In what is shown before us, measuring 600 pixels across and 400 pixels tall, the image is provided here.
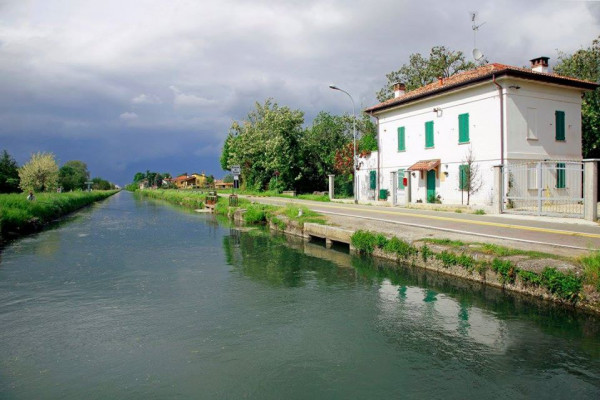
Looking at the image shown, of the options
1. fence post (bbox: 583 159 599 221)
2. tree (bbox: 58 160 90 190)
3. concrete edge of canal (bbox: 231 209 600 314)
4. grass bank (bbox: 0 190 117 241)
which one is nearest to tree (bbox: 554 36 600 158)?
fence post (bbox: 583 159 599 221)

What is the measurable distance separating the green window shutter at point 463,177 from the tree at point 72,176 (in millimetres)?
61856

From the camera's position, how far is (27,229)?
22812mm

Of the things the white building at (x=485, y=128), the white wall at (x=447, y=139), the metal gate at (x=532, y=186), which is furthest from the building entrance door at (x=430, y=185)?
the metal gate at (x=532, y=186)

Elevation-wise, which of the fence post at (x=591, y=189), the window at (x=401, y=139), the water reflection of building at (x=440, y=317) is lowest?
the water reflection of building at (x=440, y=317)

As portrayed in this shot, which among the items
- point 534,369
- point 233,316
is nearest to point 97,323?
point 233,316

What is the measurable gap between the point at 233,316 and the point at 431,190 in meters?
18.6

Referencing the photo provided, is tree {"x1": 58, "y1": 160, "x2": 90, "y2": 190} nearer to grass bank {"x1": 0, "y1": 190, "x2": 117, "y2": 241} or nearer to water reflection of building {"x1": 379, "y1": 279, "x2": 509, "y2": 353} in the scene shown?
grass bank {"x1": 0, "y1": 190, "x2": 117, "y2": 241}

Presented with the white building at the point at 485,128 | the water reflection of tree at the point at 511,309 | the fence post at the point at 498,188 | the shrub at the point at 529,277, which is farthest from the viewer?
the white building at the point at 485,128

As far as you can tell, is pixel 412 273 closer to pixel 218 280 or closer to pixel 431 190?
pixel 218 280

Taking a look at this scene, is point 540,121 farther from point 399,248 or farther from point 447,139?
point 399,248

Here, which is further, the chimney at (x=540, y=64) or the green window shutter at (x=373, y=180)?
the green window shutter at (x=373, y=180)

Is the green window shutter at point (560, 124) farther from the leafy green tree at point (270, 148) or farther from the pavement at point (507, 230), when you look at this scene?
the leafy green tree at point (270, 148)

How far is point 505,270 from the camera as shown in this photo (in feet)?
28.6

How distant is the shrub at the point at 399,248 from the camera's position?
11453mm
